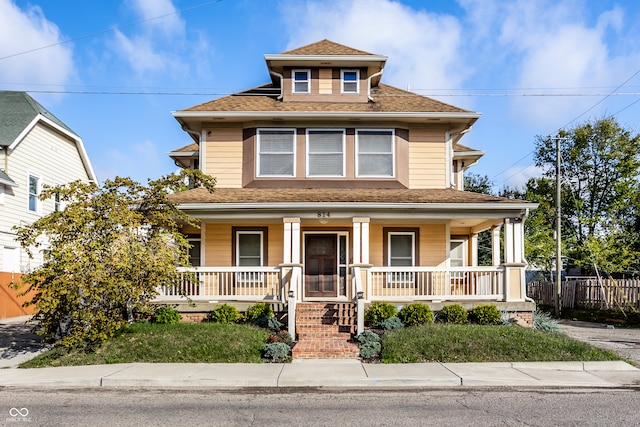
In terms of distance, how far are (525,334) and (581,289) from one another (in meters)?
15.6

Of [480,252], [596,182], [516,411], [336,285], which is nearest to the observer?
[516,411]

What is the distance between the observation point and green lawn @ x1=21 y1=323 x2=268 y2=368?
12.6m

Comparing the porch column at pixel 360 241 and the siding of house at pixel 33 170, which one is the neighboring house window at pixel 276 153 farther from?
the siding of house at pixel 33 170

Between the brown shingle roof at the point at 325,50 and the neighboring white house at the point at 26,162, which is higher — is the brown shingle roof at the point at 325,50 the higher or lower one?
the higher one

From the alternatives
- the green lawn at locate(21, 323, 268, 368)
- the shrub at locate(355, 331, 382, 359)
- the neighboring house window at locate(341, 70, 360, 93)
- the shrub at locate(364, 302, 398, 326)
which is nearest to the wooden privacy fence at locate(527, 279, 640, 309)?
the shrub at locate(364, 302, 398, 326)

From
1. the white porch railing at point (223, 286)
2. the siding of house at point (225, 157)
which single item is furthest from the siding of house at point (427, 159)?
the white porch railing at point (223, 286)

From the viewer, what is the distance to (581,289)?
27578 millimetres

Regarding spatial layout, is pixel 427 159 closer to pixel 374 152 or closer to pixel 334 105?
pixel 374 152

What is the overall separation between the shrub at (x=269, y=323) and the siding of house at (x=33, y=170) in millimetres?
12052

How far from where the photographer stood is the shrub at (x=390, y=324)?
14.9m

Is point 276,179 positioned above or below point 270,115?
below

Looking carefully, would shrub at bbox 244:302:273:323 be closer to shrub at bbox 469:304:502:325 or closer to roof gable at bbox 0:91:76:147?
shrub at bbox 469:304:502:325

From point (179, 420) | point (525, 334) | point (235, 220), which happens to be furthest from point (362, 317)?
point (179, 420)

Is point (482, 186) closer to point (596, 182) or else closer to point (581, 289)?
point (596, 182)
